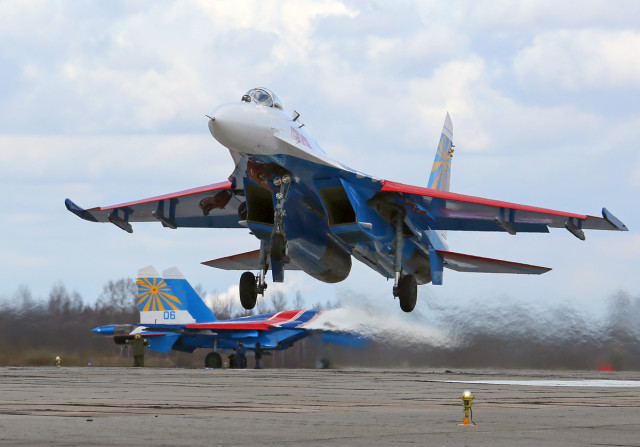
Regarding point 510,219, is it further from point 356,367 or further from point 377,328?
point 356,367

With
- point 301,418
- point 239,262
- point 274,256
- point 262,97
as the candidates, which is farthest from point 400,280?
point 301,418

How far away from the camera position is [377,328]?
84.5 feet

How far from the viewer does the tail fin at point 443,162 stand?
2752 cm

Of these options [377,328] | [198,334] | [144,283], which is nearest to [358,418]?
[377,328]

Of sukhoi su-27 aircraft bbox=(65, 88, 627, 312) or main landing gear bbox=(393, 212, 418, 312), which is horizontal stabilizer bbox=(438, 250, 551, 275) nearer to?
sukhoi su-27 aircraft bbox=(65, 88, 627, 312)

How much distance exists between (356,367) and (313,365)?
5059 mm

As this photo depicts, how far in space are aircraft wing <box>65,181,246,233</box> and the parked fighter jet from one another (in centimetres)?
1111

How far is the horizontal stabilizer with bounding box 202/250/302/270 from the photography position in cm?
2488

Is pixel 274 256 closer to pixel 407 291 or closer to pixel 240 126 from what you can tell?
pixel 240 126

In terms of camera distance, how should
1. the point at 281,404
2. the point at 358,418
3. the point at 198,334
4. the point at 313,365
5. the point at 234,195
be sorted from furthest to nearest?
the point at 198,334, the point at 313,365, the point at 234,195, the point at 281,404, the point at 358,418

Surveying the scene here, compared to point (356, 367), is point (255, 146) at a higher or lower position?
higher

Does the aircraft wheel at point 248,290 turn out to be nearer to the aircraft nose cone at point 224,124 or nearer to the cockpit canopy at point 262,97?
the cockpit canopy at point 262,97

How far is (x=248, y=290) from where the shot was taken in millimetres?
20234

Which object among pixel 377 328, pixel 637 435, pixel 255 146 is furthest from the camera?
pixel 377 328
